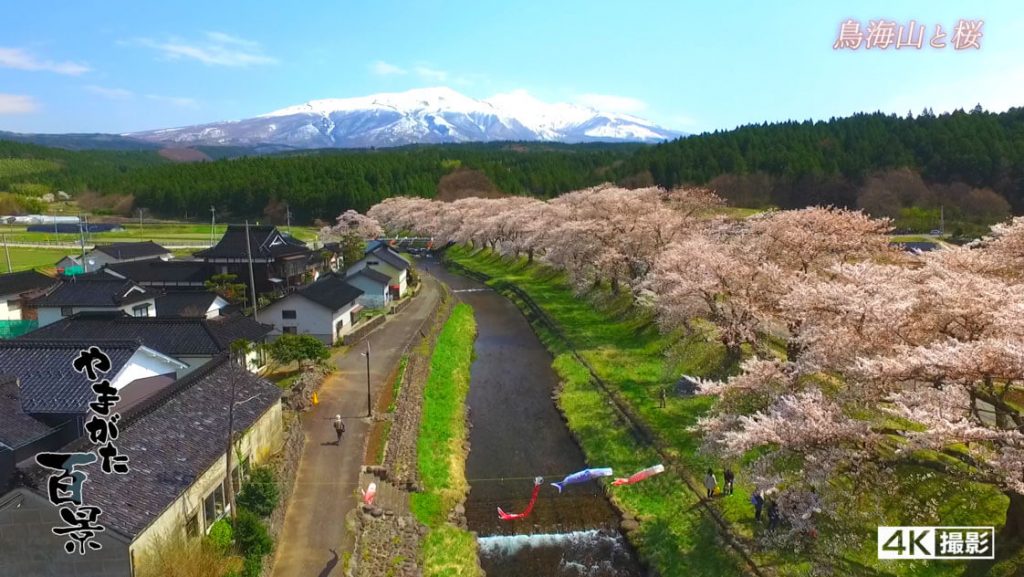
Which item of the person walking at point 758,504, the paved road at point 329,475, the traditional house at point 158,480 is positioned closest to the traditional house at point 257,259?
the paved road at point 329,475

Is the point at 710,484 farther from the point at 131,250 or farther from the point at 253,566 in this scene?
the point at 131,250

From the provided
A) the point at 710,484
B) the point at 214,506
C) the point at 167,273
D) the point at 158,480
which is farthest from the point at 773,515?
the point at 167,273

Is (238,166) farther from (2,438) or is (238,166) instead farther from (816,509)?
(816,509)

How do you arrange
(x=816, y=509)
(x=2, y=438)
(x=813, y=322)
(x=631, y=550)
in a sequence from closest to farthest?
1. (x=816, y=509)
2. (x=2, y=438)
3. (x=631, y=550)
4. (x=813, y=322)

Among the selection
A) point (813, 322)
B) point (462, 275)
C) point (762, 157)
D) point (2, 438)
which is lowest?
point (462, 275)

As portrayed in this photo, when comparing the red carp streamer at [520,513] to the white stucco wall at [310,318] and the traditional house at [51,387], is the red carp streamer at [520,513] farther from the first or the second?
the white stucco wall at [310,318]

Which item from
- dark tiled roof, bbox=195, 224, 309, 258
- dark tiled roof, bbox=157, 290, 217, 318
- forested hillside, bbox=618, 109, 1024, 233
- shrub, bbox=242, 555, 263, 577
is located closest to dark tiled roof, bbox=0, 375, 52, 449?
shrub, bbox=242, 555, 263, 577

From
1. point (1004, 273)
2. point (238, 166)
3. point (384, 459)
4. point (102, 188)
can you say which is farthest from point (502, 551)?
point (102, 188)
